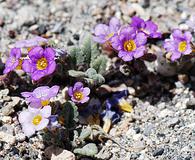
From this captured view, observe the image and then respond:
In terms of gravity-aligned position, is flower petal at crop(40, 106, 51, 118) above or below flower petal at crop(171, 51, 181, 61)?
above

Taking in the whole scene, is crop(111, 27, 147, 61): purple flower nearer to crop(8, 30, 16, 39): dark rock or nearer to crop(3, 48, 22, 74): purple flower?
crop(3, 48, 22, 74): purple flower

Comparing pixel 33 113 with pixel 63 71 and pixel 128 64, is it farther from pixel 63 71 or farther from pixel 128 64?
pixel 128 64

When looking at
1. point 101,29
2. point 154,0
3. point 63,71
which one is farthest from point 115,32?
point 154,0

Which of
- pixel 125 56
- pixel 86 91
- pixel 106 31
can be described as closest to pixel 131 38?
pixel 125 56

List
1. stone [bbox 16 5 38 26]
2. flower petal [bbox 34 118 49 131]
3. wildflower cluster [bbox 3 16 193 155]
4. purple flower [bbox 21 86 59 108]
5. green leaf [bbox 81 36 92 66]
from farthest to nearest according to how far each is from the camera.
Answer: stone [bbox 16 5 38 26] → green leaf [bbox 81 36 92 66] → wildflower cluster [bbox 3 16 193 155] → purple flower [bbox 21 86 59 108] → flower petal [bbox 34 118 49 131]

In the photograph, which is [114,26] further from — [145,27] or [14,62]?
[14,62]

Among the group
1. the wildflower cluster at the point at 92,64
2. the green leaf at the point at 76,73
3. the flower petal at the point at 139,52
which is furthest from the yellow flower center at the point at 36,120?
the flower petal at the point at 139,52

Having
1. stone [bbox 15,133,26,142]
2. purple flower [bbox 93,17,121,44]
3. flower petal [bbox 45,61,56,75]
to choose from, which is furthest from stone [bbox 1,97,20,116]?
purple flower [bbox 93,17,121,44]
